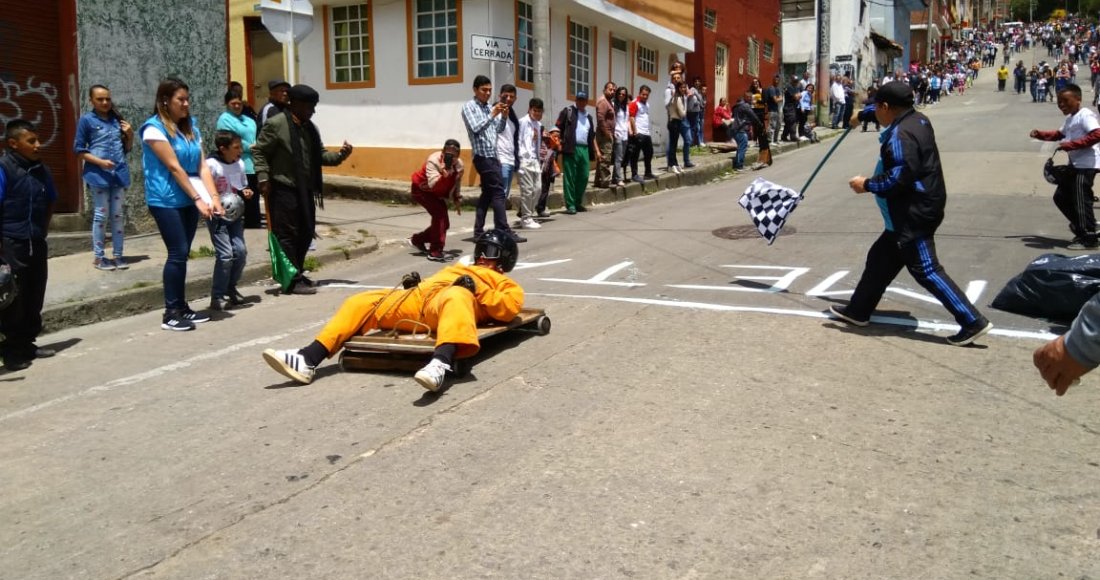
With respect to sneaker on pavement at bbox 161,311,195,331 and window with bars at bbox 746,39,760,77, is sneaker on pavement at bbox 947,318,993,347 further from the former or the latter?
window with bars at bbox 746,39,760,77

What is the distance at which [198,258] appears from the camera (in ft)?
32.2

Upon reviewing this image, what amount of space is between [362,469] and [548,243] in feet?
24.4

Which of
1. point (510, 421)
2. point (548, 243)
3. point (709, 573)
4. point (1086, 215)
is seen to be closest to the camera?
point (709, 573)

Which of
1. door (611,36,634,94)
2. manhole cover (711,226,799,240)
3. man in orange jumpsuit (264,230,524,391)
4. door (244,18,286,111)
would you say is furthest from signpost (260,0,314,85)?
door (611,36,634,94)

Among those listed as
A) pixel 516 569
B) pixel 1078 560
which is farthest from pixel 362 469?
pixel 1078 560

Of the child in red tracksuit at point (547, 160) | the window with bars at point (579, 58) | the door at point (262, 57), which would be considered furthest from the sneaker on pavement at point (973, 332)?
the door at point (262, 57)

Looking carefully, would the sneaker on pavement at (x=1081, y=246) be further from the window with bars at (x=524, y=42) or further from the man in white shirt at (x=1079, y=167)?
the window with bars at (x=524, y=42)

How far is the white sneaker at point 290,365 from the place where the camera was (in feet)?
17.4

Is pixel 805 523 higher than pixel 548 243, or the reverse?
pixel 548 243

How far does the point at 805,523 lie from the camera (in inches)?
139

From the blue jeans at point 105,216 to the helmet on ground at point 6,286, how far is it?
3112 mm

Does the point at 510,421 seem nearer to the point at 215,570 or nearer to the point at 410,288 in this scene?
the point at 410,288

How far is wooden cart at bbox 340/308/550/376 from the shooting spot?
537 cm

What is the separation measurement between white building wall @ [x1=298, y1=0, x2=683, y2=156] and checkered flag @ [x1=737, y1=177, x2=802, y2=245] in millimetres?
7370
